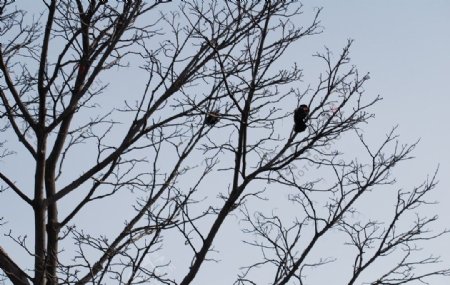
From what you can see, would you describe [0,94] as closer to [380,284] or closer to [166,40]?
[166,40]

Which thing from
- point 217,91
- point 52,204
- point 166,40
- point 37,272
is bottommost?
point 37,272

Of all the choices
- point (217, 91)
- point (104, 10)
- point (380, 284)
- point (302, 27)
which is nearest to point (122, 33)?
point (104, 10)

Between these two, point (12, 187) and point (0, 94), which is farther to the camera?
point (0, 94)

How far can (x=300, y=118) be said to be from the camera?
4191 mm

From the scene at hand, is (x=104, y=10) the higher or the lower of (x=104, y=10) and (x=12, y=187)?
the higher

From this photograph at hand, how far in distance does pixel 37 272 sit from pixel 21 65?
7.40 feet

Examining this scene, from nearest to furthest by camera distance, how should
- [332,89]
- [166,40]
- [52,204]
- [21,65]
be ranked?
[332,89] < [52,204] < [166,40] < [21,65]

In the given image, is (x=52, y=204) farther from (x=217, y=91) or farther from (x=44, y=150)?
(x=217, y=91)

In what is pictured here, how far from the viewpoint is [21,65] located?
18.8 feet

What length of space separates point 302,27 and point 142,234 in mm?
2544

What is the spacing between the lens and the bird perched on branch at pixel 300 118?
4176 millimetres

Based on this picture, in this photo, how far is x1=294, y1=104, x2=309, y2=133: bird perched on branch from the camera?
4.18 meters

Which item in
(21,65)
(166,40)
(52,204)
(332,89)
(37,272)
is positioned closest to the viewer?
(332,89)

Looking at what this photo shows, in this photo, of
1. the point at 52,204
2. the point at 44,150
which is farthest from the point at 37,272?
the point at 44,150
